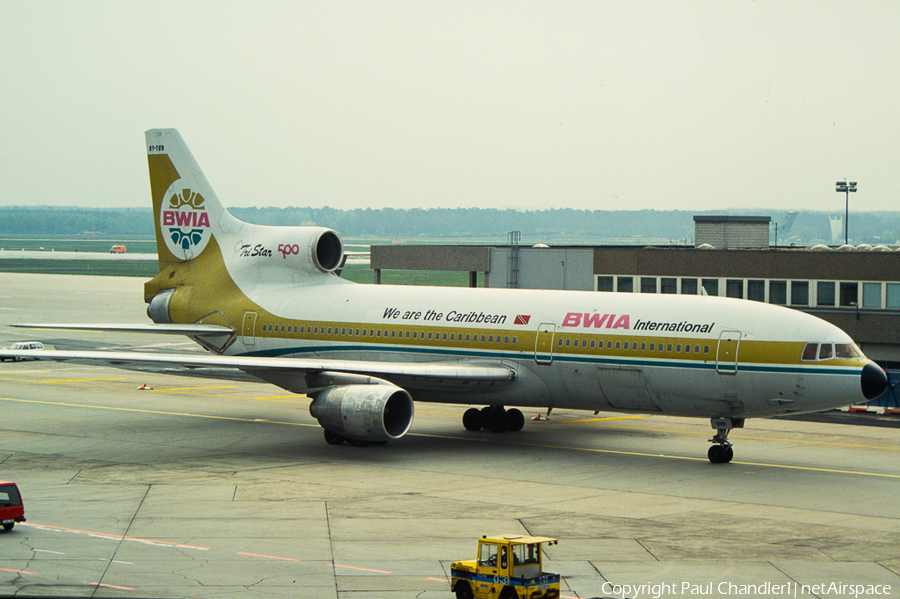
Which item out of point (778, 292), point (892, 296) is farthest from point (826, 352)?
point (778, 292)

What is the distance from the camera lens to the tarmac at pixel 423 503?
58.9 feet

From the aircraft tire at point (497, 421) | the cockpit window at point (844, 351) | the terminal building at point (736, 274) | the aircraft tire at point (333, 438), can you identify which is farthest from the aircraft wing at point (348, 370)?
the terminal building at point (736, 274)

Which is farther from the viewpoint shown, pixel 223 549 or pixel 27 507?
pixel 27 507

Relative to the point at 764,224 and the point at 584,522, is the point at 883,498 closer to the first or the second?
the point at 584,522

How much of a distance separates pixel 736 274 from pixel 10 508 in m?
38.6

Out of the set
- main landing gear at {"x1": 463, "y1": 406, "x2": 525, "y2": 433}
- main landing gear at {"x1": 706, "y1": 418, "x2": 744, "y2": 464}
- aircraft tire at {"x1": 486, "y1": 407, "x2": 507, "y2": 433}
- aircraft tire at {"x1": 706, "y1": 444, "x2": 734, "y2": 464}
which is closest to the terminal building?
main landing gear at {"x1": 463, "y1": 406, "x2": 525, "y2": 433}

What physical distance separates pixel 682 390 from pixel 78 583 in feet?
60.3

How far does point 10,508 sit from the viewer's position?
2089cm

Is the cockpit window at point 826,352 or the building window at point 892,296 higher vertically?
the cockpit window at point 826,352

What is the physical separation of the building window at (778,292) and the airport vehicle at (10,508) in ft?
126

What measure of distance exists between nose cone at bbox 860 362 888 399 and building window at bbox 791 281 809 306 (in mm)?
22498

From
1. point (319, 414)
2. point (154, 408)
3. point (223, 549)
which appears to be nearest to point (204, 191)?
point (154, 408)

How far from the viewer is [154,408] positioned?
4209cm

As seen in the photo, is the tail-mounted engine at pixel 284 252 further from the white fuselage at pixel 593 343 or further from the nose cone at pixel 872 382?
the nose cone at pixel 872 382
